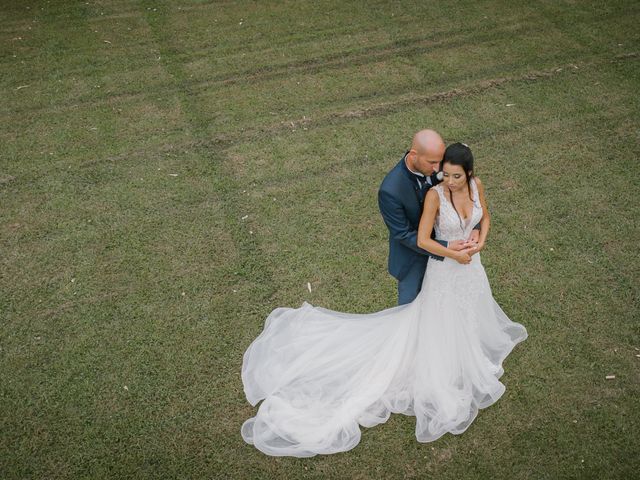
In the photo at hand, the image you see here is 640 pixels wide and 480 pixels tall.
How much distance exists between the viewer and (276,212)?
6.41 metres

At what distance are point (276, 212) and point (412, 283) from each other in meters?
2.30

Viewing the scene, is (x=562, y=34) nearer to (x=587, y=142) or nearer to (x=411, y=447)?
(x=587, y=142)

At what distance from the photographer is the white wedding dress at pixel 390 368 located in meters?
4.35

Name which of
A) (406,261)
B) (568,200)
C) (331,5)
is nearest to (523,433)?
(406,261)

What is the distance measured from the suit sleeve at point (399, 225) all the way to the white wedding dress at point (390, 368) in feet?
0.58

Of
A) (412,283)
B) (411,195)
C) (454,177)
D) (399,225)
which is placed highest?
(454,177)

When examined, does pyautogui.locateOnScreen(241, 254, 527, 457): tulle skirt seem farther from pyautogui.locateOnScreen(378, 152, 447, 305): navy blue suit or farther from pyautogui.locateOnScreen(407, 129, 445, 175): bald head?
pyautogui.locateOnScreen(407, 129, 445, 175): bald head

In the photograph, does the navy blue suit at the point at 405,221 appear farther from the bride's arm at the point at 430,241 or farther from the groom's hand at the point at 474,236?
the groom's hand at the point at 474,236

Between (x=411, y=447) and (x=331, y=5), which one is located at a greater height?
(x=331, y=5)

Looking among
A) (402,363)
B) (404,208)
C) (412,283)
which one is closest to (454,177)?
(404,208)

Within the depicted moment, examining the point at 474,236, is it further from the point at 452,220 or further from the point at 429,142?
the point at 429,142

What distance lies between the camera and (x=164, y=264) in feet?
19.2

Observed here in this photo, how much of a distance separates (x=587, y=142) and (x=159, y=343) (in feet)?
17.6

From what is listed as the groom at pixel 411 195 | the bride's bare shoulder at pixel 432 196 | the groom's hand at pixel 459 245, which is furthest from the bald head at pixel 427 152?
the groom's hand at pixel 459 245
